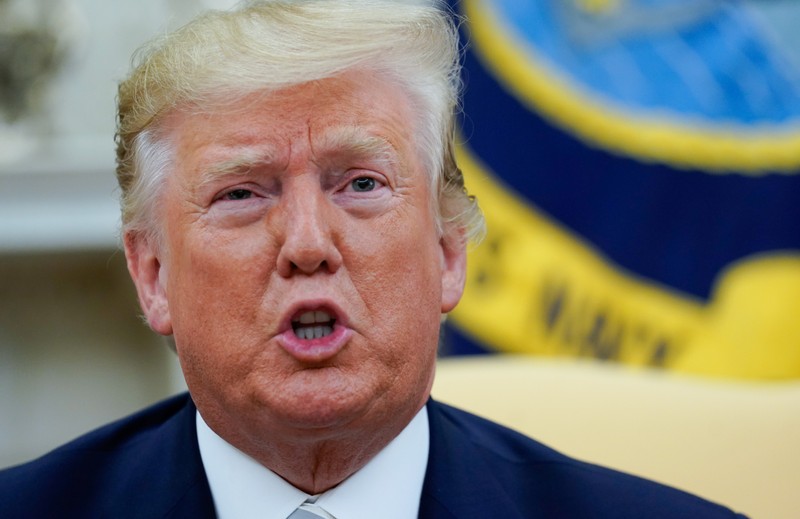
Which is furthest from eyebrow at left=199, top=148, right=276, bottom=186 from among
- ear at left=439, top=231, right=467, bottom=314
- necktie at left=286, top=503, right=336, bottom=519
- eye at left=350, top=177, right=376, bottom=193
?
necktie at left=286, top=503, right=336, bottom=519

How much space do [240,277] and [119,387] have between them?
3565 mm

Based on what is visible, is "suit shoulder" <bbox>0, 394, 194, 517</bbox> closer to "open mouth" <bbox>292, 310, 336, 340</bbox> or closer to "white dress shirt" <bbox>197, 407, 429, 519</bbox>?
"white dress shirt" <bbox>197, 407, 429, 519</bbox>

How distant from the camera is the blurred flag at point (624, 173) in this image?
10.5 feet

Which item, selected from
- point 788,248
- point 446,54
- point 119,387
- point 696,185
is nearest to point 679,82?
point 696,185

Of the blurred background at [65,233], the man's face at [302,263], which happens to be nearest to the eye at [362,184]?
the man's face at [302,263]

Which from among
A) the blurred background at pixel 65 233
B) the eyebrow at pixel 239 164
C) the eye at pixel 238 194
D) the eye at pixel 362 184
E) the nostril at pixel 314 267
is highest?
the blurred background at pixel 65 233

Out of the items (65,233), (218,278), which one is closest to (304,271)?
(218,278)

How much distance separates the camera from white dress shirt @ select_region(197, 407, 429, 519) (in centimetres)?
145

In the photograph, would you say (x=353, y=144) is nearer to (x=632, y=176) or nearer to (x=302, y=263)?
(x=302, y=263)

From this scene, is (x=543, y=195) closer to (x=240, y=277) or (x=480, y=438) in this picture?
(x=480, y=438)

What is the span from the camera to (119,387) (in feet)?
15.6

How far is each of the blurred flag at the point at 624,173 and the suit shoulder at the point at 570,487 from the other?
5.28 ft

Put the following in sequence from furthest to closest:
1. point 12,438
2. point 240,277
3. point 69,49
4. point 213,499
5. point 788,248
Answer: point 12,438
point 69,49
point 788,248
point 213,499
point 240,277

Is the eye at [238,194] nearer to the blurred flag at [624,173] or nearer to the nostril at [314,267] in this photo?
the nostril at [314,267]
